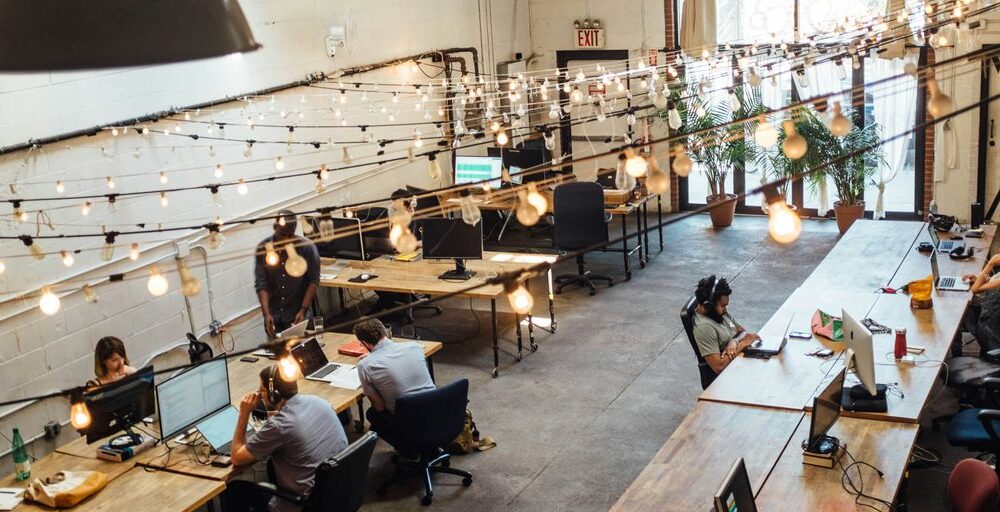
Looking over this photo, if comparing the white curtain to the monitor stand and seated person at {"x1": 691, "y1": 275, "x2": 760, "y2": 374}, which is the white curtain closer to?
the monitor stand

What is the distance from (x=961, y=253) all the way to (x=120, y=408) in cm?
660

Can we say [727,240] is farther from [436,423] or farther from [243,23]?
[243,23]

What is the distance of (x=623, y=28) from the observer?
13.9 metres

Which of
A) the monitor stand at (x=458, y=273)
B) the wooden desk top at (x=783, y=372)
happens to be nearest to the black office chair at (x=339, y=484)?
the wooden desk top at (x=783, y=372)

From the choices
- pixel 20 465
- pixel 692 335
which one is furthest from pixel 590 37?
pixel 20 465

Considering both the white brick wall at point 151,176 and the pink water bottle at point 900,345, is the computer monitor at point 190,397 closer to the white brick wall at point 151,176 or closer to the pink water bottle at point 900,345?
the white brick wall at point 151,176

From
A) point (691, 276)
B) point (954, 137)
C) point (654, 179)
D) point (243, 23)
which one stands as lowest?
point (691, 276)

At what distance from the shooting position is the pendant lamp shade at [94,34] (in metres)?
1.11

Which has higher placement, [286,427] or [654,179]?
[654,179]

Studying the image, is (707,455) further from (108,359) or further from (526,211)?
(108,359)

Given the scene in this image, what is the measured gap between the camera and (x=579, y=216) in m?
10.9

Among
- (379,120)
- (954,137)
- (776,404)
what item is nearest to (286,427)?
(776,404)

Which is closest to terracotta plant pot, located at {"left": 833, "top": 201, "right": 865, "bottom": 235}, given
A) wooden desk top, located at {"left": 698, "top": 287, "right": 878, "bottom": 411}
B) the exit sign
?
the exit sign

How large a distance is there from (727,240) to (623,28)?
10.6 feet
